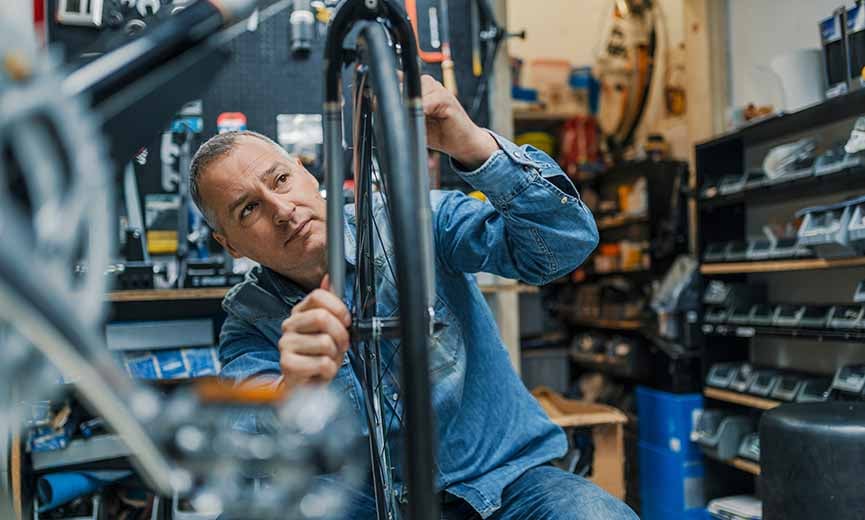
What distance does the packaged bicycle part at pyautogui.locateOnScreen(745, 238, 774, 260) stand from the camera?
307 centimetres

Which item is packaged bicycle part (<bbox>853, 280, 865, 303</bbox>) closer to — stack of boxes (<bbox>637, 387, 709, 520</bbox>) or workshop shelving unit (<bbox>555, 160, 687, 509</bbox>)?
stack of boxes (<bbox>637, 387, 709, 520</bbox>)

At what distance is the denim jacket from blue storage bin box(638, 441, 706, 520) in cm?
226

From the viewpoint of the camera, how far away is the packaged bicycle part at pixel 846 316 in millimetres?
2566

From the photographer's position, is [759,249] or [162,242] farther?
[759,249]

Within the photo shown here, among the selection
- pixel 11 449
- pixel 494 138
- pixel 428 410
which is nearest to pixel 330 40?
pixel 494 138

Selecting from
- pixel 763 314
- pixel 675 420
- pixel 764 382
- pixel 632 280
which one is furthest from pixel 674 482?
pixel 632 280

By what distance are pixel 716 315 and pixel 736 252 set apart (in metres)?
0.32

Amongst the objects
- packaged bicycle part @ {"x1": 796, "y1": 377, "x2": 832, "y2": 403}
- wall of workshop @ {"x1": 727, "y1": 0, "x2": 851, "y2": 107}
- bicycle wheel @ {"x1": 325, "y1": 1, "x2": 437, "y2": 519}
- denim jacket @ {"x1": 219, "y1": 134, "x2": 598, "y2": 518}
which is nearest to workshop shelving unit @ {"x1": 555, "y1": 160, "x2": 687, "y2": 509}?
wall of workshop @ {"x1": 727, "y1": 0, "x2": 851, "y2": 107}

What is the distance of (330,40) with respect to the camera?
998 mm

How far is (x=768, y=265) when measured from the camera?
9.97 feet

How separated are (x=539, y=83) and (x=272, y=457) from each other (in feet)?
17.5

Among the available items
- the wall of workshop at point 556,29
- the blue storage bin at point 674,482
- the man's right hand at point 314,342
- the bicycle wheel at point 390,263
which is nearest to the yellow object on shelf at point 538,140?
the wall of workshop at point 556,29

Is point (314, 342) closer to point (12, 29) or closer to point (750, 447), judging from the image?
point (12, 29)

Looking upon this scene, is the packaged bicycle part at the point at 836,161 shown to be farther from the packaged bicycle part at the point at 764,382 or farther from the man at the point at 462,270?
the man at the point at 462,270
